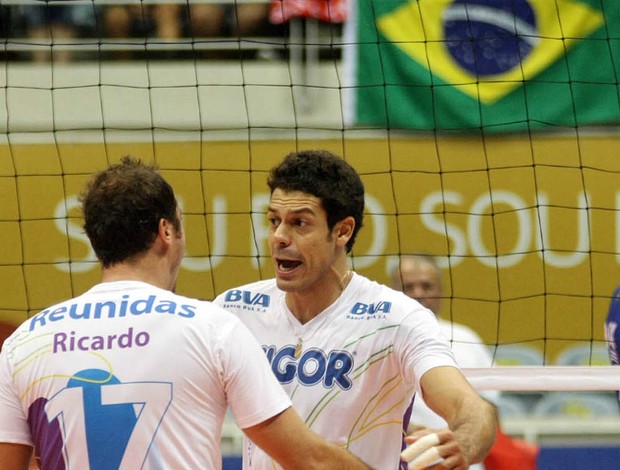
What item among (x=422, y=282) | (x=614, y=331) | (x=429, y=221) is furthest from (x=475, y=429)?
(x=429, y=221)

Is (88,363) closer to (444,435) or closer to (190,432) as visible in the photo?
(190,432)

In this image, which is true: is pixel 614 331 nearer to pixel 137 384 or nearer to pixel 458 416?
pixel 458 416

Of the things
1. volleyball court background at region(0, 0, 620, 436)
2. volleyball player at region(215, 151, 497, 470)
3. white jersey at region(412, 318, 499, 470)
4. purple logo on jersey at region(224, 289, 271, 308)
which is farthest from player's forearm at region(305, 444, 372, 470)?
volleyball court background at region(0, 0, 620, 436)

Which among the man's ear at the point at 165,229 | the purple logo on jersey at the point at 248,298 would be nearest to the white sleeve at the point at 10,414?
the man's ear at the point at 165,229

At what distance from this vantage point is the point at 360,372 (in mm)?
3090

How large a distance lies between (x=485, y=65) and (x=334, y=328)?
499 centimetres

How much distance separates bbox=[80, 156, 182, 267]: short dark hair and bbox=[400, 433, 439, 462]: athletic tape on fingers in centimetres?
73

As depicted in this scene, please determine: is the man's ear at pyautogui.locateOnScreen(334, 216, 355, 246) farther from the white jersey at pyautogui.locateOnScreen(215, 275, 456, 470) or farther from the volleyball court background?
the volleyball court background

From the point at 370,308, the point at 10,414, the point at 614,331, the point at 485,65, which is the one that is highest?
the point at 485,65

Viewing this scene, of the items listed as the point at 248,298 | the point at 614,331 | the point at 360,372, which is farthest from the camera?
the point at 614,331

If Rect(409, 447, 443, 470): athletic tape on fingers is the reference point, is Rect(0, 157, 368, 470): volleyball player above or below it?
above

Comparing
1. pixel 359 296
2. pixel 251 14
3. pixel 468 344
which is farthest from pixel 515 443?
pixel 251 14

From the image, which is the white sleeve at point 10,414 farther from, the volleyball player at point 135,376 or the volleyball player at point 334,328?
the volleyball player at point 334,328

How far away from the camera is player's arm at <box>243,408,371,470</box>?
245 centimetres
